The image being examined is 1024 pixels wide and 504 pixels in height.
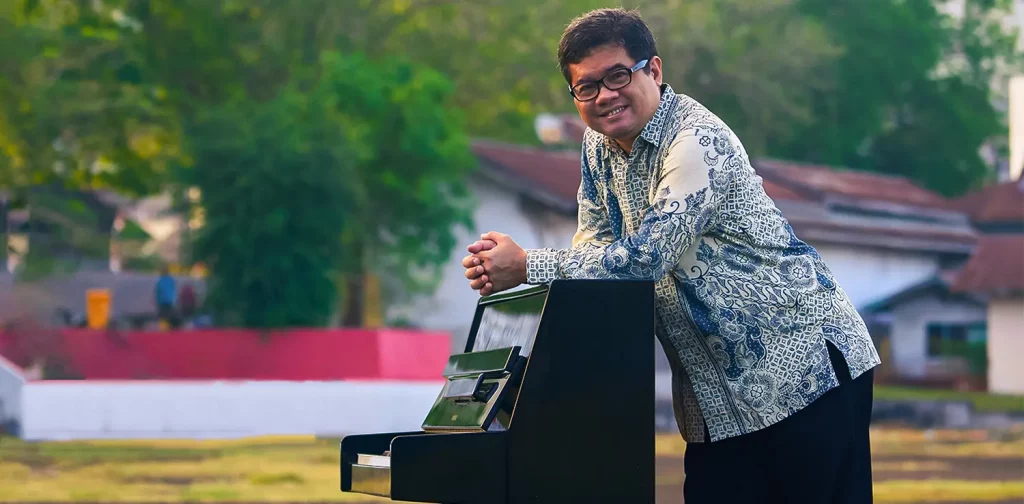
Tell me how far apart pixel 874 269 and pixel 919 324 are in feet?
6.63

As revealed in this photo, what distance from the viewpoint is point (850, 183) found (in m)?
38.4

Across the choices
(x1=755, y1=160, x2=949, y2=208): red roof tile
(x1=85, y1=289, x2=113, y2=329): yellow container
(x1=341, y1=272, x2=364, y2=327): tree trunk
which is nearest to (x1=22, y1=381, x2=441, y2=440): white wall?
(x1=85, y1=289, x2=113, y2=329): yellow container

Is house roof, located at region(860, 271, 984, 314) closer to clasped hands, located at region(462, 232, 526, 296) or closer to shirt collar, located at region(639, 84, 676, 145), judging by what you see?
shirt collar, located at region(639, 84, 676, 145)

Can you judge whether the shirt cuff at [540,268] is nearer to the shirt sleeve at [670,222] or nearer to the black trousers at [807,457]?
the shirt sleeve at [670,222]

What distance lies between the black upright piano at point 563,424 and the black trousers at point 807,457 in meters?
0.38

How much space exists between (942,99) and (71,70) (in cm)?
2618

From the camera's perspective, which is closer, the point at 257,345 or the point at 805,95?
the point at 257,345

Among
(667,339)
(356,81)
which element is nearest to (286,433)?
(356,81)

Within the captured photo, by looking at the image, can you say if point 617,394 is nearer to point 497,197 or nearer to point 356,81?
point 356,81

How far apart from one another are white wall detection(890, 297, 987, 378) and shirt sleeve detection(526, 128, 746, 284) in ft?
114

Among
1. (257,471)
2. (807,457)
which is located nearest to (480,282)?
(807,457)

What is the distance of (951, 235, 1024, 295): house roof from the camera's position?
35.7 meters

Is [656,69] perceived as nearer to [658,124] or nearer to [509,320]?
[658,124]

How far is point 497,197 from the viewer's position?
30.5 metres
